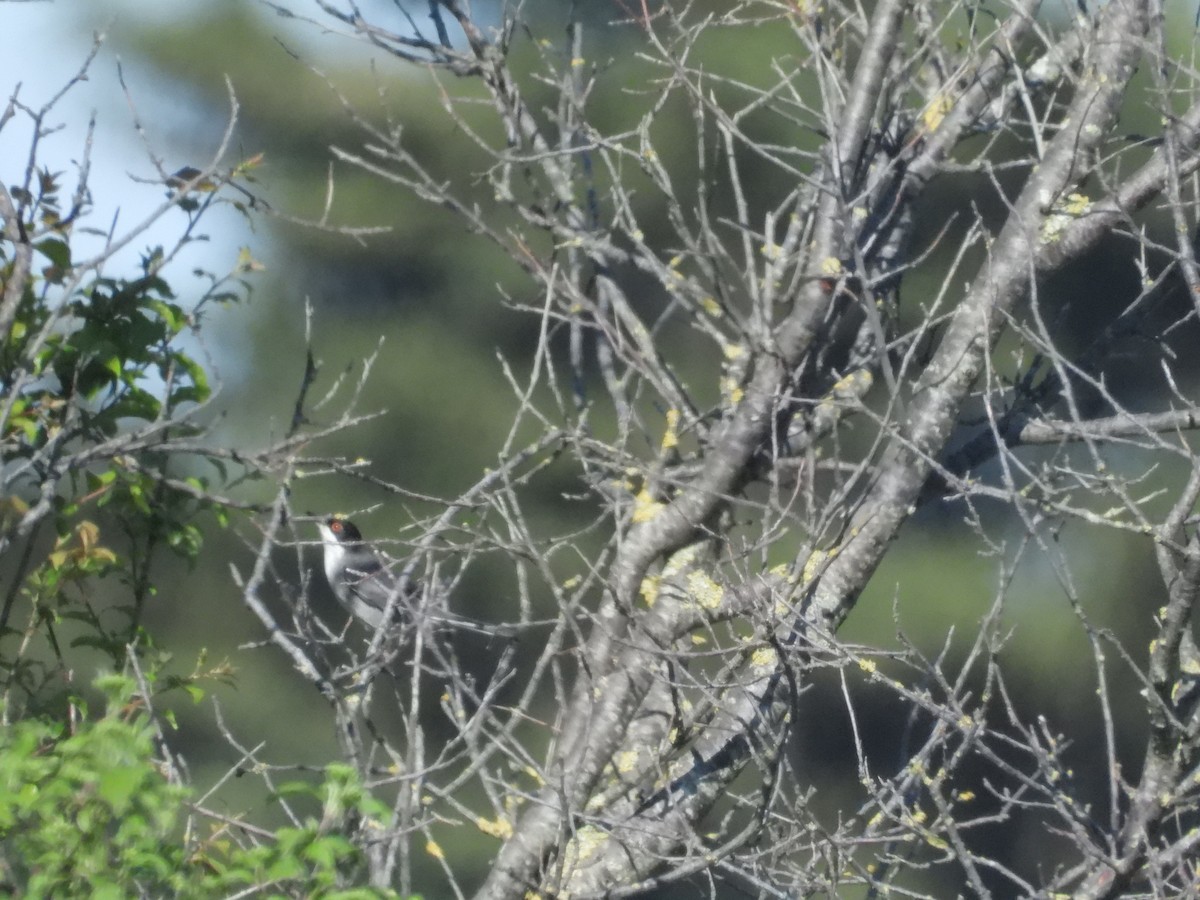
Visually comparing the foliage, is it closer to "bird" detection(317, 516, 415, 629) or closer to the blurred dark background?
"bird" detection(317, 516, 415, 629)

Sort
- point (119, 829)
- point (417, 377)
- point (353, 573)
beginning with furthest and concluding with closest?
point (417, 377) → point (353, 573) → point (119, 829)

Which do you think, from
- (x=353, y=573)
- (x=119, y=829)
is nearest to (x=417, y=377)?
(x=353, y=573)

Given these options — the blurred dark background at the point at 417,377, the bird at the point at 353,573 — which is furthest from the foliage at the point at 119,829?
the blurred dark background at the point at 417,377

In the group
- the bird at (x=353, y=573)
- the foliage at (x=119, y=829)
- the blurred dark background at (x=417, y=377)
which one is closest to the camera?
the foliage at (x=119, y=829)

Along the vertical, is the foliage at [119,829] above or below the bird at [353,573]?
above

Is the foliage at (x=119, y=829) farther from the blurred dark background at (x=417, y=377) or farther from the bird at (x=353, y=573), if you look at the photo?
the blurred dark background at (x=417, y=377)

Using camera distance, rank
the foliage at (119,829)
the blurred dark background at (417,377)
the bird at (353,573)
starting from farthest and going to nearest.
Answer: the blurred dark background at (417,377)
the bird at (353,573)
the foliage at (119,829)

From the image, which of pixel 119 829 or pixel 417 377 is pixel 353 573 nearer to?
pixel 417 377

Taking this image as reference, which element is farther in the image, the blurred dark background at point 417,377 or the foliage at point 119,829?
the blurred dark background at point 417,377

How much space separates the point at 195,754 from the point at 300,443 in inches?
154

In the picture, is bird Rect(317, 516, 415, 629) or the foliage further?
bird Rect(317, 516, 415, 629)

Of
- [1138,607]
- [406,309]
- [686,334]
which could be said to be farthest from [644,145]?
[1138,607]

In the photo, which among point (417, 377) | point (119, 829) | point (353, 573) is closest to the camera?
point (119, 829)

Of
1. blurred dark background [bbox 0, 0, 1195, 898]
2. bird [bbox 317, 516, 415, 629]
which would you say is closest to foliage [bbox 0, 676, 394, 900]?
bird [bbox 317, 516, 415, 629]
